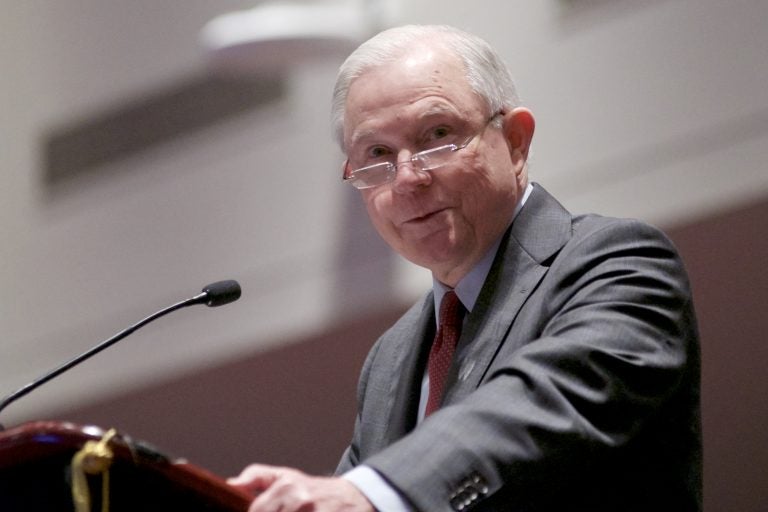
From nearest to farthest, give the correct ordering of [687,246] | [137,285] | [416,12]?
1. [687,246]
2. [416,12]
3. [137,285]

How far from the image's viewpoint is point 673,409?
220cm

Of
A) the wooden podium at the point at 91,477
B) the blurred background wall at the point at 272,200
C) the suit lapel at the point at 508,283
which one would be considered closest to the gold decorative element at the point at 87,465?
the wooden podium at the point at 91,477

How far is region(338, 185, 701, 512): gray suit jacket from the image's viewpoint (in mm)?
1900

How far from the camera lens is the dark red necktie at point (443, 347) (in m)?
2.51

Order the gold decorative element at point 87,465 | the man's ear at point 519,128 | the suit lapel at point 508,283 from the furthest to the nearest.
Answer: the man's ear at point 519,128
the suit lapel at point 508,283
the gold decorative element at point 87,465

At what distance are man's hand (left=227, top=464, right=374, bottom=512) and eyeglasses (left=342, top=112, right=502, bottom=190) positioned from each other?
2.93 feet

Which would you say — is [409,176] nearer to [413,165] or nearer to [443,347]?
[413,165]

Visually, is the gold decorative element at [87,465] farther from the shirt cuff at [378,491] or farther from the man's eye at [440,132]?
the man's eye at [440,132]

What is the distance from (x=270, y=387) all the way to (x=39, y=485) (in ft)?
11.7

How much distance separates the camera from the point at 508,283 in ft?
8.07

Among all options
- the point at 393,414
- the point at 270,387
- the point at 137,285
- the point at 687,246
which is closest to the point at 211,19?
the point at 137,285

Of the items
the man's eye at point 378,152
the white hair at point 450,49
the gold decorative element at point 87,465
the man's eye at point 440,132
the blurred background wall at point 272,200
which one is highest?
the white hair at point 450,49

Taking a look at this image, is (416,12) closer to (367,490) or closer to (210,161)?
(210,161)

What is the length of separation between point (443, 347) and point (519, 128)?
1.66 feet
